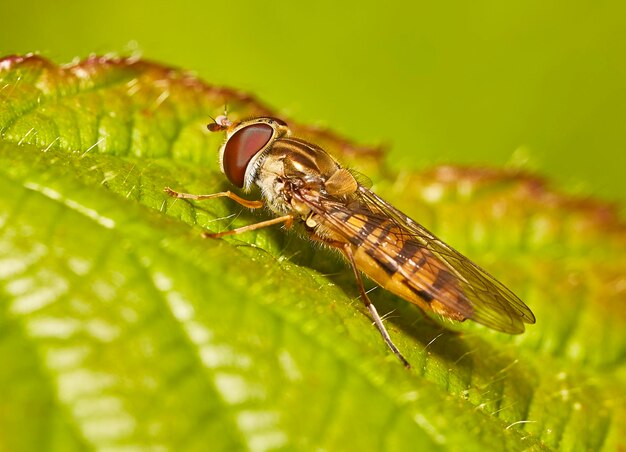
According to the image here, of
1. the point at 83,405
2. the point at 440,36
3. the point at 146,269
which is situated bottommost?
the point at 83,405

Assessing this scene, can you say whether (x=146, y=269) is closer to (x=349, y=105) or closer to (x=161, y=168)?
(x=161, y=168)

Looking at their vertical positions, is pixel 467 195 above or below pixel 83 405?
above

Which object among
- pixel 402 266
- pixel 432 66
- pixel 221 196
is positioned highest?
pixel 432 66

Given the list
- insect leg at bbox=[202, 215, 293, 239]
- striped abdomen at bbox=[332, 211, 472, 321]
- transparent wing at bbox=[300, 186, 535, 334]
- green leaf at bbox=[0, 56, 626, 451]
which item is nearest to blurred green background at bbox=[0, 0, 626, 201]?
green leaf at bbox=[0, 56, 626, 451]

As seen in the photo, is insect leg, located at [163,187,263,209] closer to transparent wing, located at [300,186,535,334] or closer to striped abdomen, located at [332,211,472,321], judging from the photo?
transparent wing, located at [300,186,535,334]

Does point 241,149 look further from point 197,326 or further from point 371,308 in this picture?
point 197,326

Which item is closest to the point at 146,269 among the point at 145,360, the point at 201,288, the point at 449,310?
the point at 201,288

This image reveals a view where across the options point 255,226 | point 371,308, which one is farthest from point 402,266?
point 255,226
